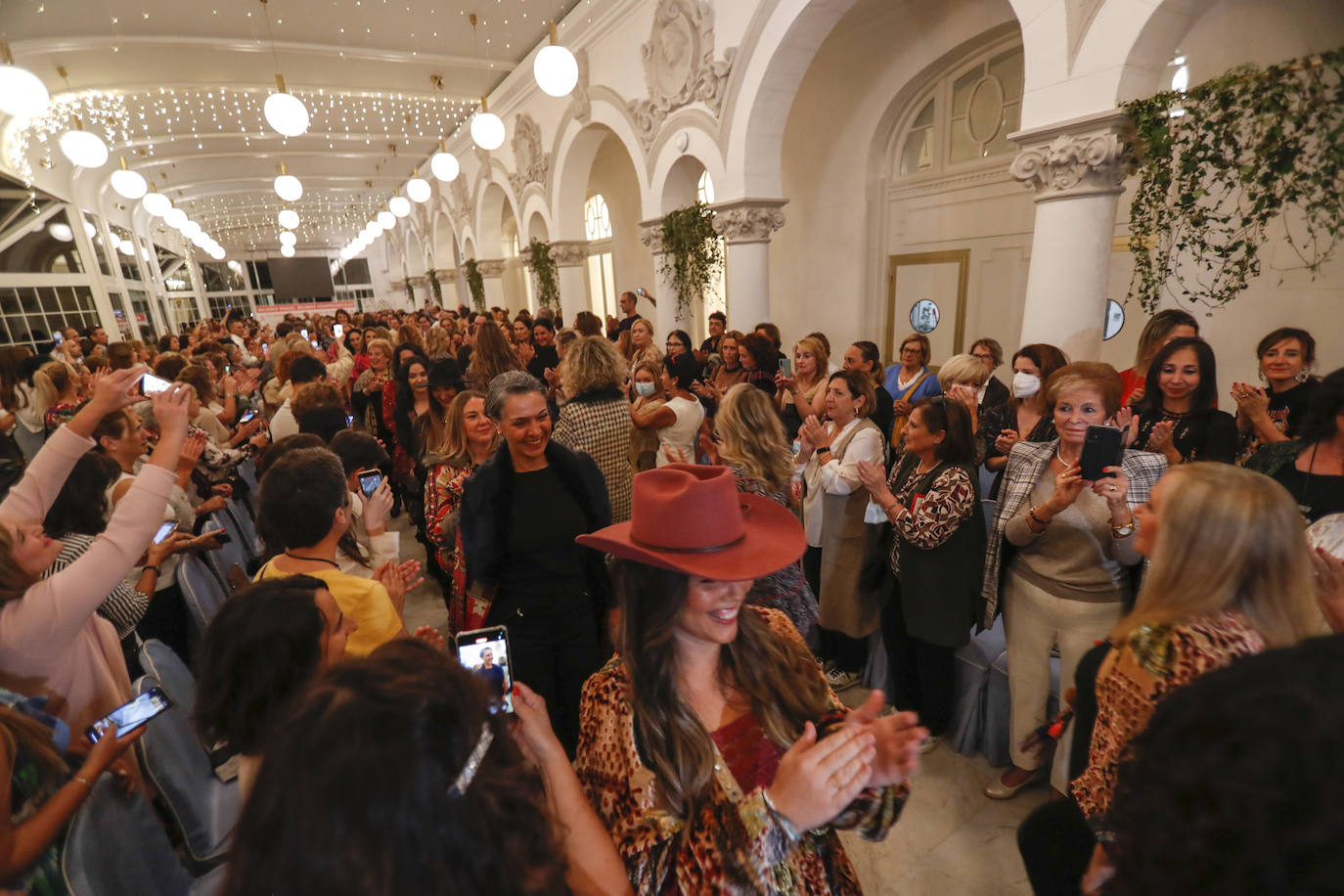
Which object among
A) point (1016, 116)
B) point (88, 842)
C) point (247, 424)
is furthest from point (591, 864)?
point (1016, 116)

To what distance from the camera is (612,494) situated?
313 centimetres

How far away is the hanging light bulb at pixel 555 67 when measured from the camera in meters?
5.43

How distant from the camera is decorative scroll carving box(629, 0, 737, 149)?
19.7ft

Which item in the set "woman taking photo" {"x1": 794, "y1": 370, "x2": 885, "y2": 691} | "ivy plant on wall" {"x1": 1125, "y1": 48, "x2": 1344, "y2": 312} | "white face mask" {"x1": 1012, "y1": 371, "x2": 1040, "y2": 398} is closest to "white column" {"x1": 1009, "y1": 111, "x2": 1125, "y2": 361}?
"ivy plant on wall" {"x1": 1125, "y1": 48, "x2": 1344, "y2": 312}

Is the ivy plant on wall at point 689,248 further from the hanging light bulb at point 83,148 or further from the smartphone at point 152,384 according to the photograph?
the hanging light bulb at point 83,148

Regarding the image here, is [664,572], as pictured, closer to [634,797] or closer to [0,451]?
[634,797]

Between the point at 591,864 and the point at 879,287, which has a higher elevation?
the point at 879,287

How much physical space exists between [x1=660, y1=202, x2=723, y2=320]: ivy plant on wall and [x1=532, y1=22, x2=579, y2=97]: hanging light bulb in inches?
74.1

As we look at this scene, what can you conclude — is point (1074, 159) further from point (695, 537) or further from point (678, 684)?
point (678, 684)

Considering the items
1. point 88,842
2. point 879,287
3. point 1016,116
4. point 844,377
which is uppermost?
point 1016,116

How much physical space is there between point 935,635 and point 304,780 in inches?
94.5

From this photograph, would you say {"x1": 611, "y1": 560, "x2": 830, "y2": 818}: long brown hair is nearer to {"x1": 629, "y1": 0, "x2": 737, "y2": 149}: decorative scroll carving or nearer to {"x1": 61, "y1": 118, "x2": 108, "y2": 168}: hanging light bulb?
{"x1": 629, "y1": 0, "x2": 737, "y2": 149}: decorative scroll carving

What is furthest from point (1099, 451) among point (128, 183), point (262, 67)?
point (128, 183)

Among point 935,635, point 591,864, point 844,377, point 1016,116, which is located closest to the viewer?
point 591,864
